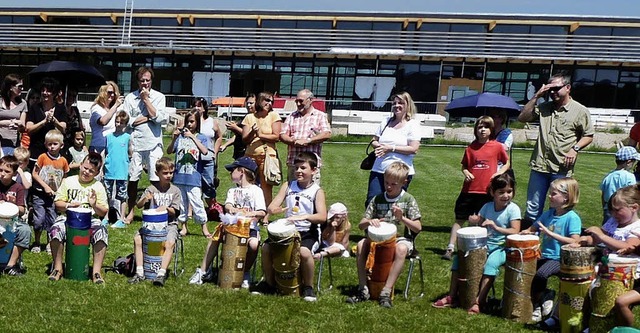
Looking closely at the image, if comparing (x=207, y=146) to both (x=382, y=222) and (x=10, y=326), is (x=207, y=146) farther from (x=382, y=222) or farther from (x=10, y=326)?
(x=10, y=326)

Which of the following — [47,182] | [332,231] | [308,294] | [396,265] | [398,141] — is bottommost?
[308,294]

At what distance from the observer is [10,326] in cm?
469

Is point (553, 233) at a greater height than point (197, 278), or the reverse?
point (553, 233)

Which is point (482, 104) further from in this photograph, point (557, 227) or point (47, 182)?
point (47, 182)

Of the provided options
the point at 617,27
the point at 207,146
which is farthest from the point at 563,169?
the point at 617,27

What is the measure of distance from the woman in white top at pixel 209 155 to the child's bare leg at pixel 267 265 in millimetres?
3295

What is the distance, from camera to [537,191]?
22.9ft

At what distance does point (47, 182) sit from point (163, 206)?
1583 mm

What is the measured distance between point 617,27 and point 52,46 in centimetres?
3316

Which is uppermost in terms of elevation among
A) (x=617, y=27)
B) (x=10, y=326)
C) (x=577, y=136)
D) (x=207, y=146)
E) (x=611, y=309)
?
(x=617, y=27)

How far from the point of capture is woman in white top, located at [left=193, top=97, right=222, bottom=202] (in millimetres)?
9109

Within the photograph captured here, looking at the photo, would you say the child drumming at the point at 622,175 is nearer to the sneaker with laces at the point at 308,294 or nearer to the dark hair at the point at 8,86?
the sneaker with laces at the point at 308,294

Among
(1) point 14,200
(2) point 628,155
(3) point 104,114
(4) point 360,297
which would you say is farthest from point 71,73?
(2) point 628,155

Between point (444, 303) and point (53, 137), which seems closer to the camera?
point (444, 303)
